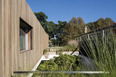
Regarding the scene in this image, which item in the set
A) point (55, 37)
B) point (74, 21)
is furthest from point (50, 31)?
point (74, 21)

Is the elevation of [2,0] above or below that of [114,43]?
above

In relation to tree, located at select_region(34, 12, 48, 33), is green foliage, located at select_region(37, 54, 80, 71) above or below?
below

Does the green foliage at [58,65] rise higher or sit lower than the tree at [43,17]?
lower

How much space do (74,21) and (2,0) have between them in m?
18.2

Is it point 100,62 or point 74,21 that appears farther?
point 74,21

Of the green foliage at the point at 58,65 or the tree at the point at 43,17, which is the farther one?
the tree at the point at 43,17

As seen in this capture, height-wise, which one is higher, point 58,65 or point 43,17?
point 43,17

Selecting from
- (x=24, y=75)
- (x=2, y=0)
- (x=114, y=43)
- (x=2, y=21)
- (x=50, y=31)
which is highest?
(x=50, y=31)

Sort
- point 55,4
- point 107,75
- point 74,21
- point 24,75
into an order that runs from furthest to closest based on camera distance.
Result: point 74,21
point 55,4
point 24,75
point 107,75

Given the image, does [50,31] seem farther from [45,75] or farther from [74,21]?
[45,75]

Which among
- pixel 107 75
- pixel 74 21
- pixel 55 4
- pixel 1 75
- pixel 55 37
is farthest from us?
pixel 55 37

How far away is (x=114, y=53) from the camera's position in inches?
46.8

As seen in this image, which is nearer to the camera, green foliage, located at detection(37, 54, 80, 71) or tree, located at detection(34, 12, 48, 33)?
green foliage, located at detection(37, 54, 80, 71)

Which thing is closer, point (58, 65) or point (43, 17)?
point (58, 65)
